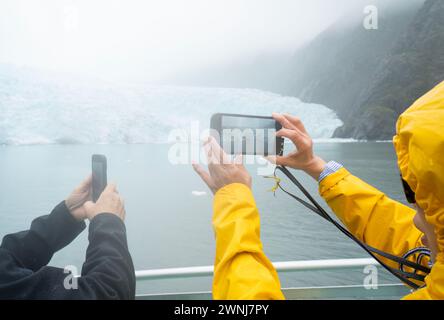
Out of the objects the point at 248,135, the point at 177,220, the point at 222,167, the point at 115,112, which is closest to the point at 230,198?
the point at 222,167

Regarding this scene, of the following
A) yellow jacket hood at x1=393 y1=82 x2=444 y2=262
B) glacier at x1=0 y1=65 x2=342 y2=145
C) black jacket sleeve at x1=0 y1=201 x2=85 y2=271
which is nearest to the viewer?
yellow jacket hood at x1=393 y1=82 x2=444 y2=262

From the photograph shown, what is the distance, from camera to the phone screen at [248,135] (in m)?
0.67

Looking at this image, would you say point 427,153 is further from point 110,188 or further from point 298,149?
point 110,188

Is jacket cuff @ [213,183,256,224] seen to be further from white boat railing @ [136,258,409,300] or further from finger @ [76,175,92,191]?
white boat railing @ [136,258,409,300]

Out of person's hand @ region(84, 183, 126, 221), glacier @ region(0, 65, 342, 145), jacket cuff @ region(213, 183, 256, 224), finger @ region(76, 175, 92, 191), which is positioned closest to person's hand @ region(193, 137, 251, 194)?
jacket cuff @ region(213, 183, 256, 224)

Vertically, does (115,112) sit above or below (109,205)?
below

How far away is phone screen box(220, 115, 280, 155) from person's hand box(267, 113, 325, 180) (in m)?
0.02

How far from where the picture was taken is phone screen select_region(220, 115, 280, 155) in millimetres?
667

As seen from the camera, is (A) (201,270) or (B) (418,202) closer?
(B) (418,202)

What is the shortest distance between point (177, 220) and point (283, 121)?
6.78m

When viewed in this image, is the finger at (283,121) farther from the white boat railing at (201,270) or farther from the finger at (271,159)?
the white boat railing at (201,270)

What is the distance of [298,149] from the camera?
73cm
